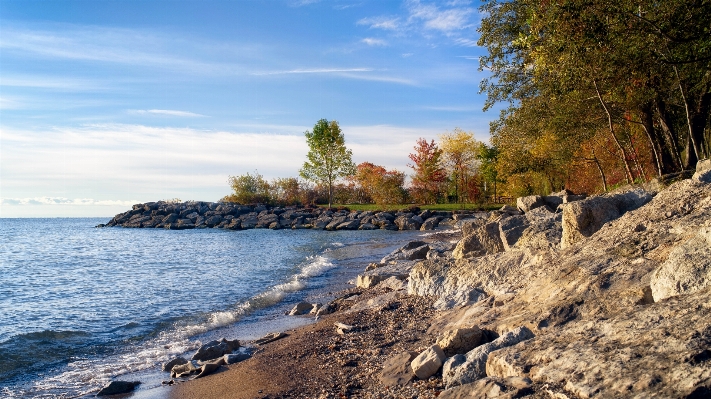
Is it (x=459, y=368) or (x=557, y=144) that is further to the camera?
(x=557, y=144)

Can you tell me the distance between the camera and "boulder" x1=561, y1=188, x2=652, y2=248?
26.9ft

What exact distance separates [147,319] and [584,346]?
10.4m

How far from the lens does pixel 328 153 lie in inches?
2734

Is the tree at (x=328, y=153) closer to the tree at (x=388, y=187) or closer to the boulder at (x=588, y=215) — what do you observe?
the tree at (x=388, y=187)

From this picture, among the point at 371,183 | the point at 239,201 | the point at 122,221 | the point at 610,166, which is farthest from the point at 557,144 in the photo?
the point at 122,221

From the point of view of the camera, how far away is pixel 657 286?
15.9 feet

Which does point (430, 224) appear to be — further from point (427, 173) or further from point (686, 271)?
point (686, 271)

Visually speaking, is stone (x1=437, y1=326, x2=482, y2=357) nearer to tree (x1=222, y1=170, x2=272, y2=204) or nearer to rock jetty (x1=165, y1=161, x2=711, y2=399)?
rock jetty (x1=165, y1=161, x2=711, y2=399)

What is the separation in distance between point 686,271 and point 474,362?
2.12m

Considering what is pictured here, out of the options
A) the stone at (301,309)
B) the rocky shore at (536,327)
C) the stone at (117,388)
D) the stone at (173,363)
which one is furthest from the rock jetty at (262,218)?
the stone at (117,388)

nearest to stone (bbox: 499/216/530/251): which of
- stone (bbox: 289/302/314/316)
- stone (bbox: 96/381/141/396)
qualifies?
stone (bbox: 289/302/314/316)

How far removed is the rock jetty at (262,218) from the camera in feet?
163

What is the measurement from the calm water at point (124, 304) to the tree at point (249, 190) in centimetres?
4675

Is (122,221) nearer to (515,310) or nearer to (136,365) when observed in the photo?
(136,365)
